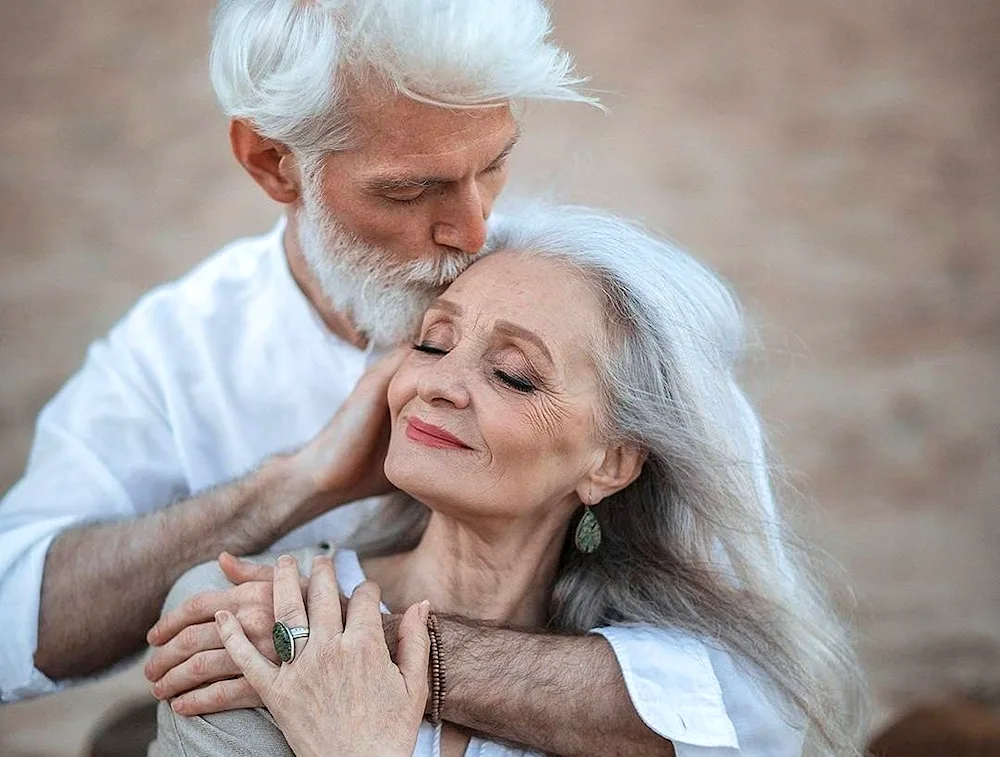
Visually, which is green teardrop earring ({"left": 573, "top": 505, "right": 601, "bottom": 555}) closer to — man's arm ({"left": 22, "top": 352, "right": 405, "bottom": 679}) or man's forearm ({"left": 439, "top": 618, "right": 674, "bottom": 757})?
man's forearm ({"left": 439, "top": 618, "right": 674, "bottom": 757})

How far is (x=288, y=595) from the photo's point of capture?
2.26 metres

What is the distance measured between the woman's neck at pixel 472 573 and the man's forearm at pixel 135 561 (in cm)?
26

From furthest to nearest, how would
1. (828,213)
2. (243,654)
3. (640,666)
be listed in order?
(828,213), (640,666), (243,654)

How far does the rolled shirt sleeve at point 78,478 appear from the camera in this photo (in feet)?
8.82

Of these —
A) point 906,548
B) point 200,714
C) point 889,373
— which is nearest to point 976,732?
point 200,714

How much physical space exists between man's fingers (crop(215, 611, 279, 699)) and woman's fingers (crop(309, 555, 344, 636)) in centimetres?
10

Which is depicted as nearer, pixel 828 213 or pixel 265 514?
pixel 265 514

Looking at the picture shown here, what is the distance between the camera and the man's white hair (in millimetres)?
2416

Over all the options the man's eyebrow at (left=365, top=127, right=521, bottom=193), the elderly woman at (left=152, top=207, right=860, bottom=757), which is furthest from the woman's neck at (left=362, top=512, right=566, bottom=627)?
the man's eyebrow at (left=365, top=127, right=521, bottom=193)

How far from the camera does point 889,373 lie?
6207mm

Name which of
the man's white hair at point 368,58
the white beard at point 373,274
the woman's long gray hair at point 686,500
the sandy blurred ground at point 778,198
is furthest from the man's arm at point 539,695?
the sandy blurred ground at point 778,198

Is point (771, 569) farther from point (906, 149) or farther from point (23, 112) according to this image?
point (23, 112)

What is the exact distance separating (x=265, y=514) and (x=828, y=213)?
189 inches

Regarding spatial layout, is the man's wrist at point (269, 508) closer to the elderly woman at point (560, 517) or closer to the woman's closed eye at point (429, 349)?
the elderly woman at point (560, 517)
